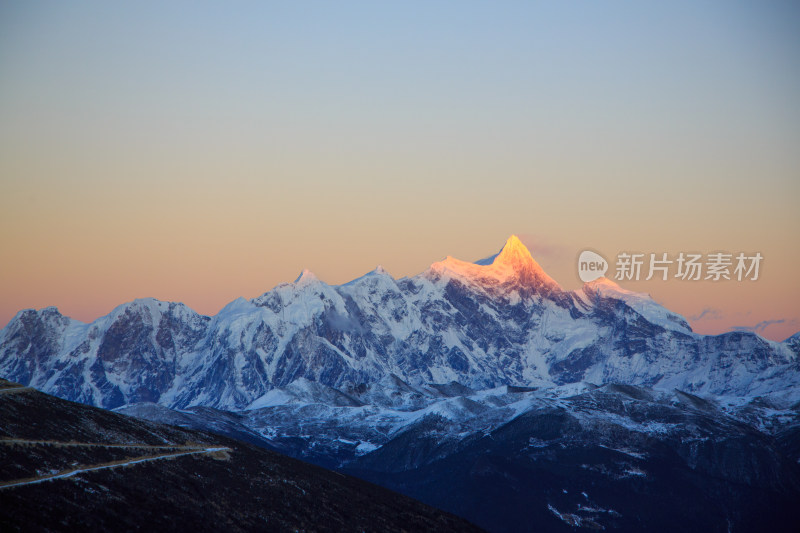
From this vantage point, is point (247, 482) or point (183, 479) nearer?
point (183, 479)

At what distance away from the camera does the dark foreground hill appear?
5069 inches

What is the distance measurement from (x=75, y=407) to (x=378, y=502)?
180 ft

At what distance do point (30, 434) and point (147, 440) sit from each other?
102 feet

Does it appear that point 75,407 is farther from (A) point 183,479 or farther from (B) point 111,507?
(B) point 111,507

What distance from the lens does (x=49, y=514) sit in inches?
4791

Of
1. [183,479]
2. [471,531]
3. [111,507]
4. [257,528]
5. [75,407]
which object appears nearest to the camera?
[111,507]

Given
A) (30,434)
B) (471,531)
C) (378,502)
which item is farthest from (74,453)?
(471,531)

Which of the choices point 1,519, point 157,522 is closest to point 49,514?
point 1,519

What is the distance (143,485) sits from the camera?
491 feet

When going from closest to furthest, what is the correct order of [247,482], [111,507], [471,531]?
1. [111,507]
2. [247,482]
3. [471,531]

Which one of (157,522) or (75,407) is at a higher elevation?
(75,407)

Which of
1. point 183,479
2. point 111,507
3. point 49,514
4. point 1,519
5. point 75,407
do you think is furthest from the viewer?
point 75,407

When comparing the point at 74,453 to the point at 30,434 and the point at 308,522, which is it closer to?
the point at 30,434

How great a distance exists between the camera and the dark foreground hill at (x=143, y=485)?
129 metres
